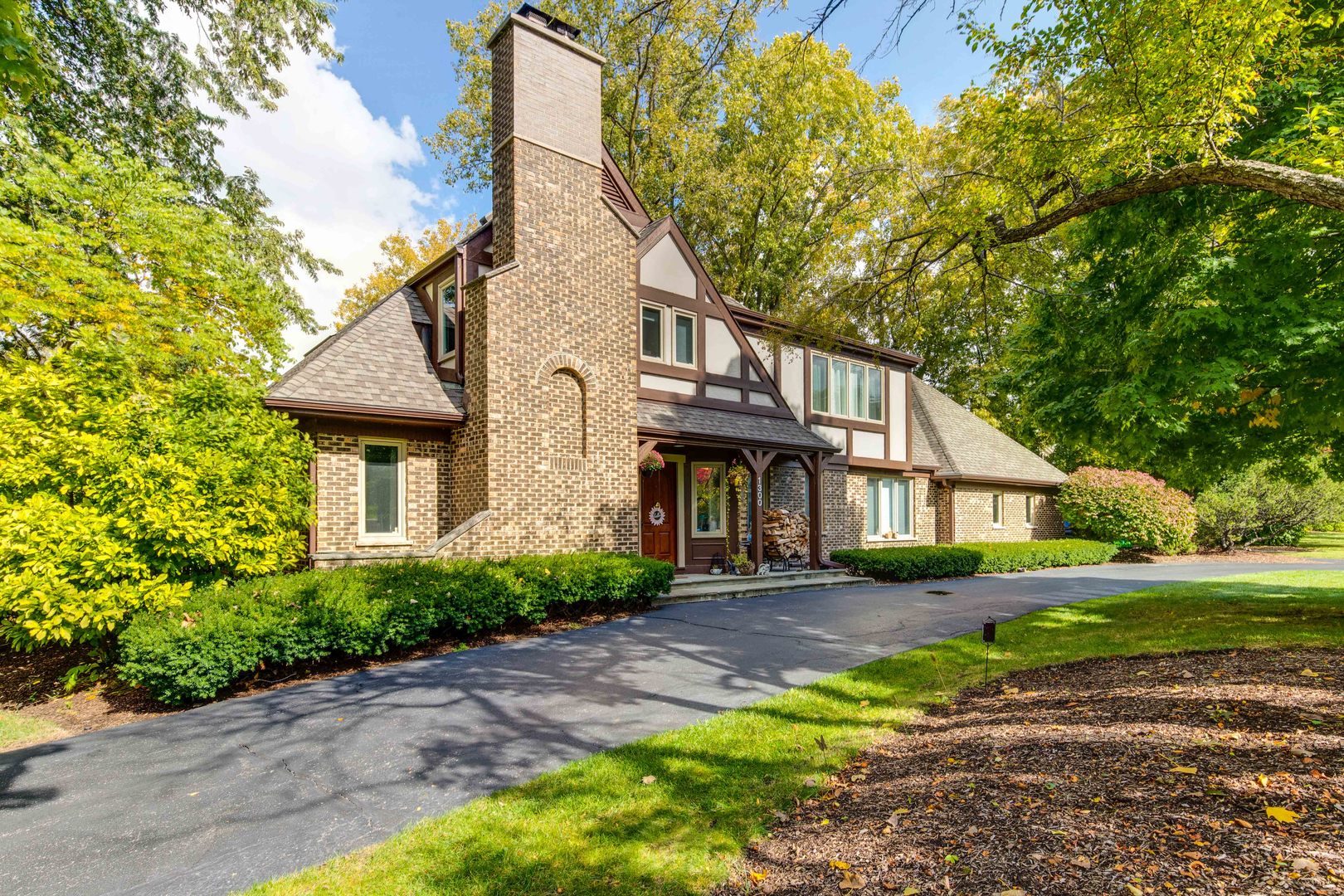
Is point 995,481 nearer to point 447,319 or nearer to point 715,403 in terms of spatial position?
point 715,403

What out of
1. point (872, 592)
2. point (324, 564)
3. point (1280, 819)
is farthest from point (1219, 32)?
point (324, 564)

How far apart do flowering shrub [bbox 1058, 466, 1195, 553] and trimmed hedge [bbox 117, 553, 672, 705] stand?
20.8m

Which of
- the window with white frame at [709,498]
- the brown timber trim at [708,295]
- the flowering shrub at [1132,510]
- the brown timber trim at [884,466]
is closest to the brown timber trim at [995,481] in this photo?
the brown timber trim at [884,466]

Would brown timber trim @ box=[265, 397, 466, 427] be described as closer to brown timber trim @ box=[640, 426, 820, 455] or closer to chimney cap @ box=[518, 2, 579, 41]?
brown timber trim @ box=[640, 426, 820, 455]

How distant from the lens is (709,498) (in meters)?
15.8

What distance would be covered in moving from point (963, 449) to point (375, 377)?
62.9 ft

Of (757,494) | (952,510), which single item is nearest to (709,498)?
(757,494)

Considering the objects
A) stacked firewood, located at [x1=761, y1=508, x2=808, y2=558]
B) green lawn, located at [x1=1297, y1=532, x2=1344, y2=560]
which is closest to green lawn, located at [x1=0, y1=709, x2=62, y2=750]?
stacked firewood, located at [x1=761, y1=508, x2=808, y2=558]

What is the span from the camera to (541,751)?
506 cm

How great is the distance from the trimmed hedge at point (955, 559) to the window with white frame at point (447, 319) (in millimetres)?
10843

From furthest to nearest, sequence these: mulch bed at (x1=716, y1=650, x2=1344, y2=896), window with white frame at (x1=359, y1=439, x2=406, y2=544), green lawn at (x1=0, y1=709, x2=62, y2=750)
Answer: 1. window with white frame at (x1=359, y1=439, x2=406, y2=544)
2. green lawn at (x1=0, y1=709, x2=62, y2=750)
3. mulch bed at (x1=716, y1=650, x2=1344, y2=896)

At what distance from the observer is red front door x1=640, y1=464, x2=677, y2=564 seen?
48.6ft

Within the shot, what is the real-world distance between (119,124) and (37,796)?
48.3ft

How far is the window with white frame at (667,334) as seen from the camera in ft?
47.2
